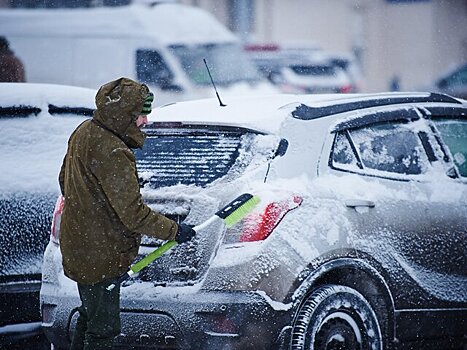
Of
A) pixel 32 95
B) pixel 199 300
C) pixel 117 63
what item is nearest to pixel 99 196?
pixel 199 300

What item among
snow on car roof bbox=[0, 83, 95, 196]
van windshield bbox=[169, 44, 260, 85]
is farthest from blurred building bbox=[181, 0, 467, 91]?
snow on car roof bbox=[0, 83, 95, 196]

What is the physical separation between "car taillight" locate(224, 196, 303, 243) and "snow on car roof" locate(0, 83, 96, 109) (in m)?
2.08

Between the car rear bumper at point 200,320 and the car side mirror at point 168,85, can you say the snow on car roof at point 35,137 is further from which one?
the car side mirror at point 168,85

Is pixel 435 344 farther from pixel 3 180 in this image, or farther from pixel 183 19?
pixel 183 19

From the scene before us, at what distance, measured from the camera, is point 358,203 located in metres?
6.39

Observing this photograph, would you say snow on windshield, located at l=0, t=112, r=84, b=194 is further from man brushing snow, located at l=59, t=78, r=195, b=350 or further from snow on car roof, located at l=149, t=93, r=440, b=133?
man brushing snow, located at l=59, t=78, r=195, b=350

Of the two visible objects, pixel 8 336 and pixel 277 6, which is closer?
pixel 8 336

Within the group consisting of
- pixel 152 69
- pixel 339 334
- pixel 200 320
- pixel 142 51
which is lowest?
pixel 152 69

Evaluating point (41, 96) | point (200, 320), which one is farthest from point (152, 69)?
point (200, 320)

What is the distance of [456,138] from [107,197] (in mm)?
2552

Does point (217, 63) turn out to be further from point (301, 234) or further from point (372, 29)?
point (372, 29)

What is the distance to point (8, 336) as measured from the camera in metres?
7.05

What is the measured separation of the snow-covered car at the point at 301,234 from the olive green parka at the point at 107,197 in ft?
1.23

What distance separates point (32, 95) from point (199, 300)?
2.22 metres
